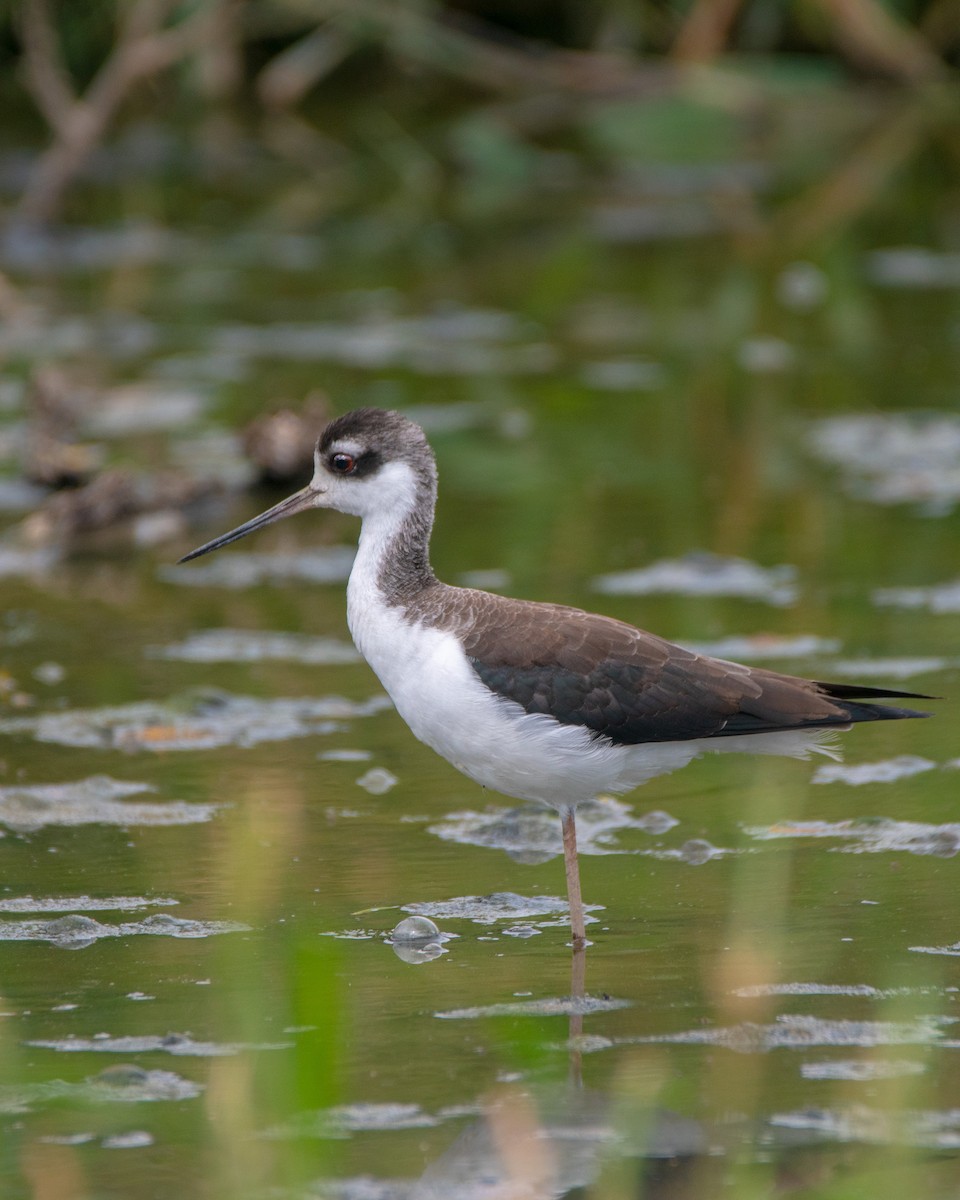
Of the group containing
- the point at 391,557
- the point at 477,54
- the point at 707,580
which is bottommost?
the point at 707,580

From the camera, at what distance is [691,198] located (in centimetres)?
1681

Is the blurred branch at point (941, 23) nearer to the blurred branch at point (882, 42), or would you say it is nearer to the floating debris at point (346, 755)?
the blurred branch at point (882, 42)

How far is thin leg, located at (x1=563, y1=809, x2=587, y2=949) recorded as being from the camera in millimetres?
5000

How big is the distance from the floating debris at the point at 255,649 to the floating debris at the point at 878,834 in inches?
85.6

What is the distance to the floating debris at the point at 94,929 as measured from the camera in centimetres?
509

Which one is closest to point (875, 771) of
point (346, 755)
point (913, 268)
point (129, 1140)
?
point (346, 755)

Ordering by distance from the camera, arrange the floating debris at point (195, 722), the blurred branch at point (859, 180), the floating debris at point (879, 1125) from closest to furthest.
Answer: the floating debris at point (879, 1125) < the floating debris at point (195, 722) < the blurred branch at point (859, 180)

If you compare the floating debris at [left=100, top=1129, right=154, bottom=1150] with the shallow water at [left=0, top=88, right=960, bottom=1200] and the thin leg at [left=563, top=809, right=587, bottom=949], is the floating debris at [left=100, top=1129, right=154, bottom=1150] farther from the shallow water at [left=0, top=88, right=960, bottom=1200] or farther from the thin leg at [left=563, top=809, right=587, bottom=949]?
the thin leg at [left=563, top=809, right=587, bottom=949]

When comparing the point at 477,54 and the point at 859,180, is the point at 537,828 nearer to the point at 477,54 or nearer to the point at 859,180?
the point at 859,180

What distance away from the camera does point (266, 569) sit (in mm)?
8688

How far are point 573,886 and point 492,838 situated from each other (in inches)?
33.7

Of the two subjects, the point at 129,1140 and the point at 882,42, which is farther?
the point at 882,42

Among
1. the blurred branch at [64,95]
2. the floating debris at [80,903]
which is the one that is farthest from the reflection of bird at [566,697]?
the blurred branch at [64,95]

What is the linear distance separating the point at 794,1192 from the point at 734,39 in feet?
57.1
